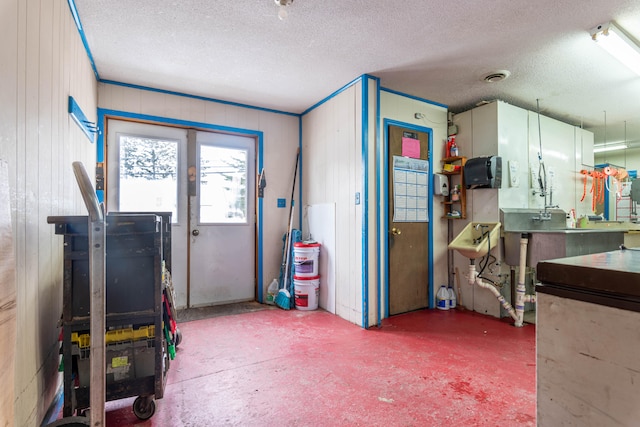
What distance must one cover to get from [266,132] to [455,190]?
2.56 meters

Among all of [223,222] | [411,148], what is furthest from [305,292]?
[411,148]

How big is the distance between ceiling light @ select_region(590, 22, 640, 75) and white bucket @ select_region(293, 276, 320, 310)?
3414 millimetres

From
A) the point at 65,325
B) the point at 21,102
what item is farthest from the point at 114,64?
the point at 65,325

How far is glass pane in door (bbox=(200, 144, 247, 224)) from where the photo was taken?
156 inches

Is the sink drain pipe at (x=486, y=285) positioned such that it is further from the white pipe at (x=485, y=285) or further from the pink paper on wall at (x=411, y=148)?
the pink paper on wall at (x=411, y=148)

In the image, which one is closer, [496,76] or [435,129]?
[496,76]

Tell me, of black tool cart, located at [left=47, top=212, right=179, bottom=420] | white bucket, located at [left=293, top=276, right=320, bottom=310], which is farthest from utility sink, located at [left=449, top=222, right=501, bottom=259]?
black tool cart, located at [left=47, top=212, right=179, bottom=420]

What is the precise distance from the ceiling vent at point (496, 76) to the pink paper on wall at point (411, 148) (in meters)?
0.94

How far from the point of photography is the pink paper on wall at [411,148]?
3.68 metres

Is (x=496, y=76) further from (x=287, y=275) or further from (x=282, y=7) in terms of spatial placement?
(x=287, y=275)

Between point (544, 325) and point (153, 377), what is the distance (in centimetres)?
186

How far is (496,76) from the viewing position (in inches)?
127

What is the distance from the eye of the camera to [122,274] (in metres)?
1.65

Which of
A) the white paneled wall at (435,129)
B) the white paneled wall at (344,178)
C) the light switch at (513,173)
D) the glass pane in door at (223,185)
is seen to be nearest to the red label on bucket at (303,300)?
the white paneled wall at (344,178)
